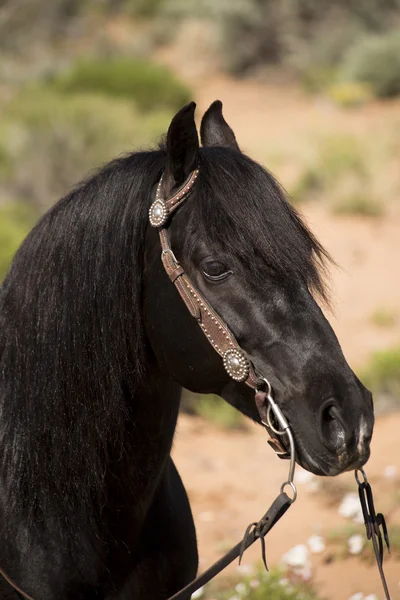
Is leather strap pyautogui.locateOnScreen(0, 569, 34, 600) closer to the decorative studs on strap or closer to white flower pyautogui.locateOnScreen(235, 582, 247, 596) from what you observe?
the decorative studs on strap

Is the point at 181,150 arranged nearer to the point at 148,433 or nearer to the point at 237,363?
the point at 237,363

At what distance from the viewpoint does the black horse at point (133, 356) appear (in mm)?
1888

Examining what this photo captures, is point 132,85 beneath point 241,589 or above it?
above

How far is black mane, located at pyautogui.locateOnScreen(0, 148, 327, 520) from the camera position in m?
2.07

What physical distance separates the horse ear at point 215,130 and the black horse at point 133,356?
201 mm

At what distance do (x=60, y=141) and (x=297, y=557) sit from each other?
7444 mm

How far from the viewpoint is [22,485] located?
2.20 m

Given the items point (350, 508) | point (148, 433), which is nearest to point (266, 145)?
point (350, 508)

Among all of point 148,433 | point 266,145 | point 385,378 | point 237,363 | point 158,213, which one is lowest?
point 385,378

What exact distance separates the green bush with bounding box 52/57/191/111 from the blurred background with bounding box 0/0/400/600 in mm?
42

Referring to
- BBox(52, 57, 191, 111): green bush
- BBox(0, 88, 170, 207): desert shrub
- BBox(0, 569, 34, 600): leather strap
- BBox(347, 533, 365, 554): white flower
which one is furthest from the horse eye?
BBox(52, 57, 191, 111): green bush

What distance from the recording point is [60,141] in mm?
10328

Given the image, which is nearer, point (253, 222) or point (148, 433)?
point (253, 222)

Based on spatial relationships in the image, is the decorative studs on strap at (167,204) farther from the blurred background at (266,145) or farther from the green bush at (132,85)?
the green bush at (132,85)
